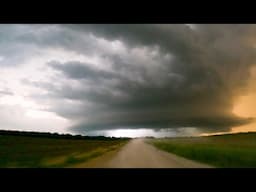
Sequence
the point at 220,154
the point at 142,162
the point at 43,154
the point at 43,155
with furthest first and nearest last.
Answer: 1. the point at 43,154
2. the point at 43,155
3. the point at 220,154
4. the point at 142,162

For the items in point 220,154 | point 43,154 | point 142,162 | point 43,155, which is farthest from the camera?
point 43,154

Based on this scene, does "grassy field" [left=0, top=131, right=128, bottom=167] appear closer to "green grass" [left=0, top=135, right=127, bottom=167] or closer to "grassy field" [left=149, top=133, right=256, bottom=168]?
"green grass" [left=0, top=135, right=127, bottom=167]

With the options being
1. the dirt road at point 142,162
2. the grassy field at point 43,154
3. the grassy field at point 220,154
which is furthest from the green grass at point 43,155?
the grassy field at point 220,154

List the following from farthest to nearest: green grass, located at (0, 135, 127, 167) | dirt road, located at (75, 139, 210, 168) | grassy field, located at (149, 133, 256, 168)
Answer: green grass, located at (0, 135, 127, 167) → grassy field, located at (149, 133, 256, 168) → dirt road, located at (75, 139, 210, 168)

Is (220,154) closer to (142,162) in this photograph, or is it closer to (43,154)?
(142,162)

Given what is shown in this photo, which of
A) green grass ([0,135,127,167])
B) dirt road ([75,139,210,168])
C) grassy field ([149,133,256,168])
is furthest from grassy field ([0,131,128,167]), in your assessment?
grassy field ([149,133,256,168])

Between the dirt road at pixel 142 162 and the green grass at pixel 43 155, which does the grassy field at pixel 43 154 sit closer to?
the green grass at pixel 43 155

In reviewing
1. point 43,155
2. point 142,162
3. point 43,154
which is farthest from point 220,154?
point 43,154

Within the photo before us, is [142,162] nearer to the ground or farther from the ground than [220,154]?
nearer to the ground

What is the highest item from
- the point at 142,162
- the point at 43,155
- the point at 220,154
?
the point at 220,154

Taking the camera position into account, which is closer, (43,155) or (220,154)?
(220,154)
